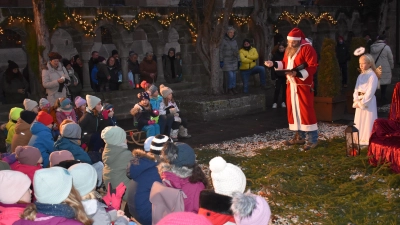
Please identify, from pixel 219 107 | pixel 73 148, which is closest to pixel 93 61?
pixel 219 107

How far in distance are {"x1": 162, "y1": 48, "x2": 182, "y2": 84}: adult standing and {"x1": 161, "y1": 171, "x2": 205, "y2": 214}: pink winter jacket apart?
1129cm

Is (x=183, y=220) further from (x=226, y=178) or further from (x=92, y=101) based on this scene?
(x=92, y=101)

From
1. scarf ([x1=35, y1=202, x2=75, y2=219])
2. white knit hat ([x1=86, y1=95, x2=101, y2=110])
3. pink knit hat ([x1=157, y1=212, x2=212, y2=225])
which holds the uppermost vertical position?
pink knit hat ([x1=157, y1=212, x2=212, y2=225])

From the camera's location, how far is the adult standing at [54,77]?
10.6 m

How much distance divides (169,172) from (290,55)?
506 cm

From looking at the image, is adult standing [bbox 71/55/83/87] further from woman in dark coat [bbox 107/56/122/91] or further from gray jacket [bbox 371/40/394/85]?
gray jacket [bbox 371/40/394/85]

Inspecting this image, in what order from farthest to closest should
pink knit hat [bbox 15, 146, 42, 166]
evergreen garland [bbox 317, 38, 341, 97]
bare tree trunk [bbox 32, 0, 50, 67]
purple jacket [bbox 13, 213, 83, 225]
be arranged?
bare tree trunk [bbox 32, 0, 50, 67], evergreen garland [bbox 317, 38, 341, 97], pink knit hat [bbox 15, 146, 42, 166], purple jacket [bbox 13, 213, 83, 225]

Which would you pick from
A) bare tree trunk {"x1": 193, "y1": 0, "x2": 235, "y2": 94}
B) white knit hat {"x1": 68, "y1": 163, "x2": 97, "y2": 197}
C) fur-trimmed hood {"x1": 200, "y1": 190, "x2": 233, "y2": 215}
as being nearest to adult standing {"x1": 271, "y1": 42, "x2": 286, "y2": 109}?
bare tree trunk {"x1": 193, "y1": 0, "x2": 235, "y2": 94}

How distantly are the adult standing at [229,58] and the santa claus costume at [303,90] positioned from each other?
17.7 ft

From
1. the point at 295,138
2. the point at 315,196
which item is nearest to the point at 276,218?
the point at 315,196

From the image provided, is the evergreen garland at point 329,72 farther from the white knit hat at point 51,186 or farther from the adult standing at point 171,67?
the white knit hat at point 51,186

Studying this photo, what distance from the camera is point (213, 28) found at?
564 inches

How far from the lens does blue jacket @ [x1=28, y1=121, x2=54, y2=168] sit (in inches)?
276

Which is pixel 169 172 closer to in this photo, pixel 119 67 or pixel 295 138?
pixel 295 138
